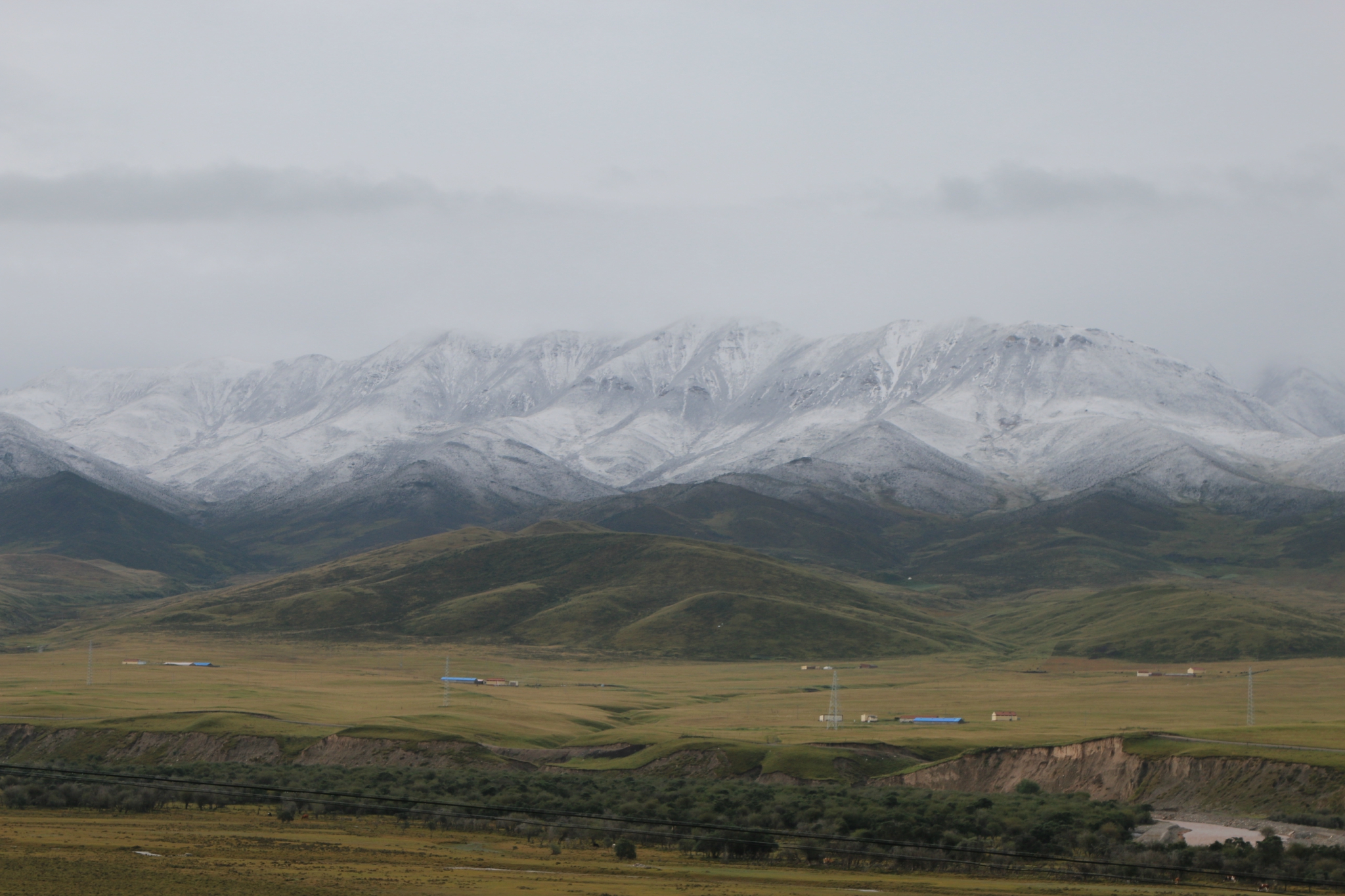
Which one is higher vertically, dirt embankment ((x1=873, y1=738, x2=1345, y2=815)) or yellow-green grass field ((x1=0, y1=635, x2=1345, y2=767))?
dirt embankment ((x1=873, y1=738, x2=1345, y2=815))

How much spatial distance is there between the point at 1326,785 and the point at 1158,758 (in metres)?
10.6

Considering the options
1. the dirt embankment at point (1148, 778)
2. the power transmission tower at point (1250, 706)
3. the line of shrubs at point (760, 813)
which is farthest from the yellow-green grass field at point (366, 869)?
the power transmission tower at point (1250, 706)

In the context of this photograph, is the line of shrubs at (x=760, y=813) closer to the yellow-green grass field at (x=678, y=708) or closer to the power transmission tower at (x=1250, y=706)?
the yellow-green grass field at (x=678, y=708)

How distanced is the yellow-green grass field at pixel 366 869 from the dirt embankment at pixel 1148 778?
78.8 feet

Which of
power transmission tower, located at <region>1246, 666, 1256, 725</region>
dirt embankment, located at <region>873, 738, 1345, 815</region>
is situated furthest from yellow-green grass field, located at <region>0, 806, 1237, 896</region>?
power transmission tower, located at <region>1246, 666, 1256, 725</region>

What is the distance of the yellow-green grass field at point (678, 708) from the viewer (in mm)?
105188

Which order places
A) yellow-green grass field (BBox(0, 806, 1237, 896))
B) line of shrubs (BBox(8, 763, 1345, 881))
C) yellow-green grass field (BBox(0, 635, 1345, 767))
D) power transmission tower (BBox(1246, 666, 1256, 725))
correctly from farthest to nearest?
yellow-green grass field (BBox(0, 635, 1345, 767)), power transmission tower (BBox(1246, 666, 1256, 725)), line of shrubs (BBox(8, 763, 1345, 881)), yellow-green grass field (BBox(0, 806, 1237, 896))

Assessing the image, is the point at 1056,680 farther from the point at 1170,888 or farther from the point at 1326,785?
the point at 1170,888

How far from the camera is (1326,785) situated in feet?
228

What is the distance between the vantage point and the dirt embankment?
70.2 m

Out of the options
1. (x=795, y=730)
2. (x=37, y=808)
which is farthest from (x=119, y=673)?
(x=37, y=808)

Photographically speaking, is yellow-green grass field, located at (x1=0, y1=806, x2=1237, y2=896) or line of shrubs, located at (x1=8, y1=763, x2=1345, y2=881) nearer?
yellow-green grass field, located at (x1=0, y1=806, x2=1237, y2=896)

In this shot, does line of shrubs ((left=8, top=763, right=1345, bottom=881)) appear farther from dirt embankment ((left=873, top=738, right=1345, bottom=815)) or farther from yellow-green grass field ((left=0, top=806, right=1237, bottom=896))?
dirt embankment ((left=873, top=738, right=1345, bottom=815))

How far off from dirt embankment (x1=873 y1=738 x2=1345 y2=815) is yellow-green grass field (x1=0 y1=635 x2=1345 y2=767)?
1584 millimetres
